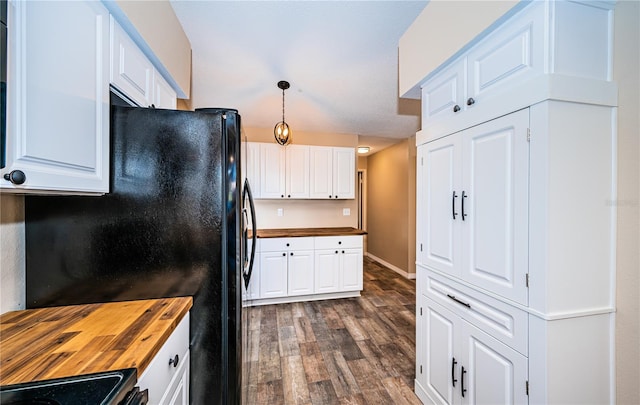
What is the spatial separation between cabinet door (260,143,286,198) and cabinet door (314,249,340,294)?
3.46 ft

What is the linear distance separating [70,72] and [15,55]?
0.20m

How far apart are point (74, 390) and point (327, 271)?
3.01 meters

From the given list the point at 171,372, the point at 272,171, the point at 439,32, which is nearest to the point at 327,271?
the point at 272,171

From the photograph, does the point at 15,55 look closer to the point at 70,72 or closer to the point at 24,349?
the point at 70,72

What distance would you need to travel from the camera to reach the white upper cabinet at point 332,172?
12.6 feet

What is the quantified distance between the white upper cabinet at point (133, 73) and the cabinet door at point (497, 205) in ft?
5.56

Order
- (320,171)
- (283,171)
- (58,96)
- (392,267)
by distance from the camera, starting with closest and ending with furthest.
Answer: (58,96) → (283,171) → (320,171) → (392,267)

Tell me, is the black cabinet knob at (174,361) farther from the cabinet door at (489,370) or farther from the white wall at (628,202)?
the white wall at (628,202)

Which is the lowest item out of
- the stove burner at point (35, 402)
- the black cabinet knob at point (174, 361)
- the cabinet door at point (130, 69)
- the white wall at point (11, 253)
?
the black cabinet knob at point (174, 361)

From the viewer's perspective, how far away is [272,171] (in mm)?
3715

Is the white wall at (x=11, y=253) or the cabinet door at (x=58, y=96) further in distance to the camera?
the white wall at (x=11, y=253)

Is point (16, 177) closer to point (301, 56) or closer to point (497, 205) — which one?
point (497, 205)

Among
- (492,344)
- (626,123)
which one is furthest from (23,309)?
(626,123)

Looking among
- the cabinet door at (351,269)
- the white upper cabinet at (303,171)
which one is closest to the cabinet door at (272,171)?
the white upper cabinet at (303,171)
